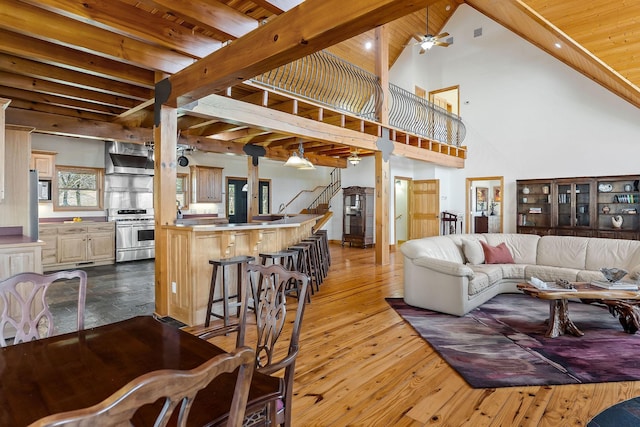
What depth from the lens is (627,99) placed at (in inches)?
273

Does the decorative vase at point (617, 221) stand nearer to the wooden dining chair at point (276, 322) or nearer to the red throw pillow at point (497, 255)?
the red throw pillow at point (497, 255)

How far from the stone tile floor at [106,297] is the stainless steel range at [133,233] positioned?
0.79m

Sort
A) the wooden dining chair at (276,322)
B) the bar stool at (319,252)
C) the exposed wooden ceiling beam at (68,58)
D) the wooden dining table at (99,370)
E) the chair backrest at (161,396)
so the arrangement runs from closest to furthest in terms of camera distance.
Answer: the chair backrest at (161,396)
the wooden dining table at (99,370)
the wooden dining chair at (276,322)
the exposed wooden ceiling beam at (68,58)
the bar stool at (319,252)

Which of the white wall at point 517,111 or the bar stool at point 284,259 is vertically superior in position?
the white wall at point 517,111

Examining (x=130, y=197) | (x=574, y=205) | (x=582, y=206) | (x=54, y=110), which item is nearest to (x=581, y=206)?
(x=582, y=206)

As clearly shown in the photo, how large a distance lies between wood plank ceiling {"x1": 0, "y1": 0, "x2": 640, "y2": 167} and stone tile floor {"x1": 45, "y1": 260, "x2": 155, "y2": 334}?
2416 mm

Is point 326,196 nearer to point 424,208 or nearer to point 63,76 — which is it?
point 424,208

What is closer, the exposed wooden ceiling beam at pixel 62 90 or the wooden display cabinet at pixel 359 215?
the exposed wooden ceiling beam at pixel 62 90

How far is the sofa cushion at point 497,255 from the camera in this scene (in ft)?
17.3

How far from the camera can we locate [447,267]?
408cm

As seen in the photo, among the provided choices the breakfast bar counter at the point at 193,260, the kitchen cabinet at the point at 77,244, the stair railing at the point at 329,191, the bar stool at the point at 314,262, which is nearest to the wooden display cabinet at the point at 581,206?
the stair railing at the point at 329,191

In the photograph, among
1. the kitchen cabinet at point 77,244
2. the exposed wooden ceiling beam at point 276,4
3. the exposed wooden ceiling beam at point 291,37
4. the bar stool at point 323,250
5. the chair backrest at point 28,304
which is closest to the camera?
the chair backrest at point 28,304

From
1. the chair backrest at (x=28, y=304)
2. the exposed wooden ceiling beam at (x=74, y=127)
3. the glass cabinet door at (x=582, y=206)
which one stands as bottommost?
the chair backrest at (x=28, y=304)

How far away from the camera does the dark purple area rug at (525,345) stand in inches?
105
